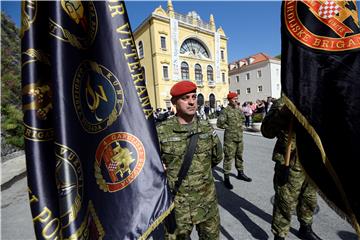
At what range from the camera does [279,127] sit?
7.62 feet

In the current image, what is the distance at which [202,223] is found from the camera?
214cm

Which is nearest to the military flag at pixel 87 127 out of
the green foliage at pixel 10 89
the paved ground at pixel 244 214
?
the paved ground at pixel 244 214

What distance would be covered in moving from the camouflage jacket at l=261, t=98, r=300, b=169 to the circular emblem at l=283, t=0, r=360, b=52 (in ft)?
2.39

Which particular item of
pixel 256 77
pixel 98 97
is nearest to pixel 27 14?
pixel 98 97

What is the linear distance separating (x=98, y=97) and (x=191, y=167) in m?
1.25

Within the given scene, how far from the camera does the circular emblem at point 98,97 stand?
1143mm

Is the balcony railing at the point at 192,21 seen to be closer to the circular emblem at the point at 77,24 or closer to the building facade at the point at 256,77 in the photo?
the building facade at the point at 256,77

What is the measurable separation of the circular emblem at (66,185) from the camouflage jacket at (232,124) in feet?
13.9

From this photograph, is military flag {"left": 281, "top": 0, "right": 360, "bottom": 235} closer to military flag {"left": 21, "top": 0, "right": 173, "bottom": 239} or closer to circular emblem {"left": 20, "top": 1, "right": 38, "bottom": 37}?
military flag {"left": 21, "top": 0, "right": 173, "bottom": 239}

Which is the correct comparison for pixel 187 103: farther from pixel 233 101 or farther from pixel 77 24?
pixel 233 101

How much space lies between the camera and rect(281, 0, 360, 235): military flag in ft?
4.37

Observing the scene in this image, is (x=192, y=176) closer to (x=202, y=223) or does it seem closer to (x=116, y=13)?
(x=202, y=223)

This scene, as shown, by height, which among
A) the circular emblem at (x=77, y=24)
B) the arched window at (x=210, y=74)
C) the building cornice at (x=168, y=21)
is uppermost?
the building cornice at (x=168, y=21)

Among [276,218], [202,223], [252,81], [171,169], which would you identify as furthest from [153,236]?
[252,81]
